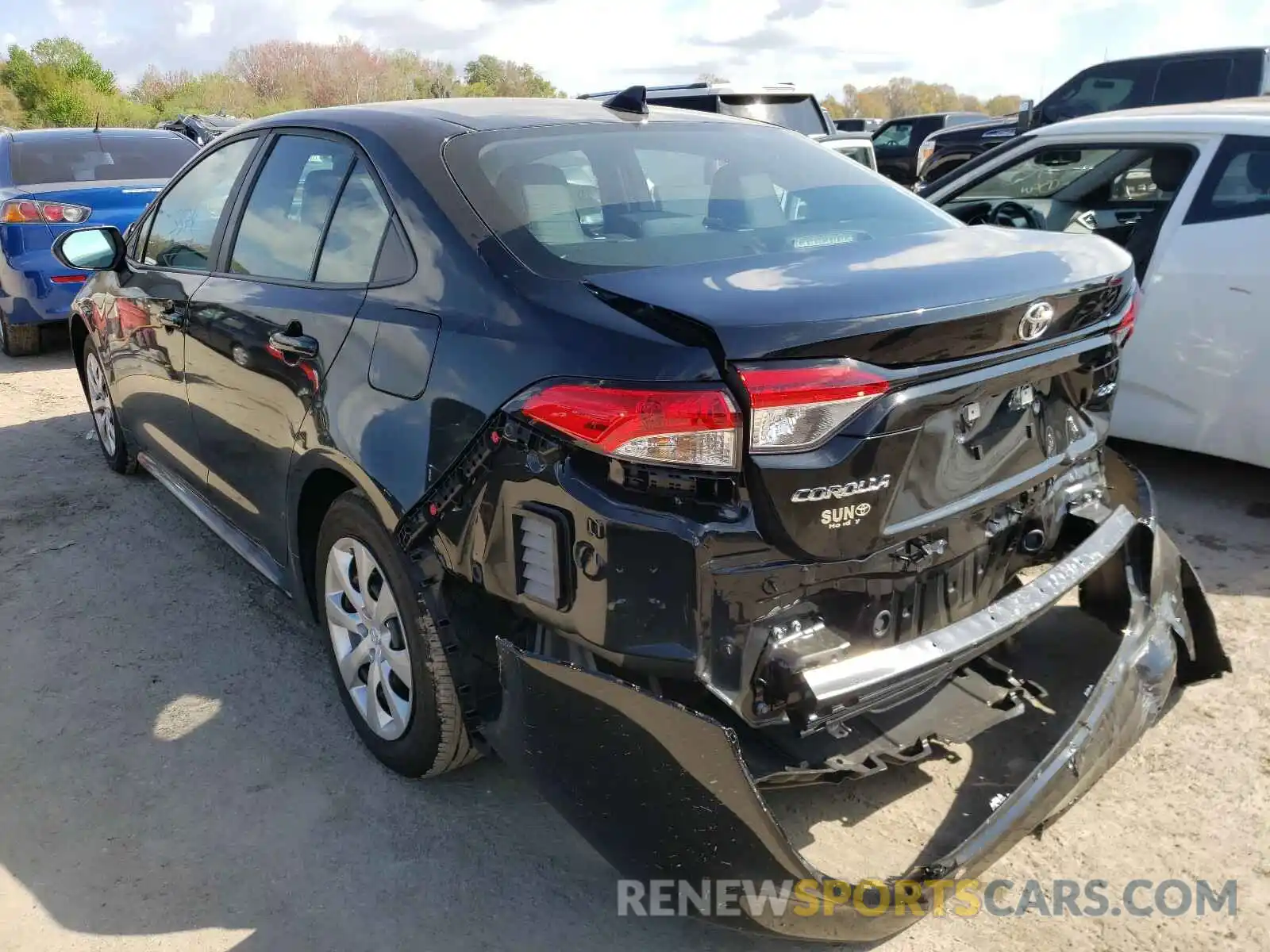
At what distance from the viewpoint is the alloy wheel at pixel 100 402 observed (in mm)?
4918

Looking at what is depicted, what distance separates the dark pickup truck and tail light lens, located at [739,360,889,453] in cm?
919

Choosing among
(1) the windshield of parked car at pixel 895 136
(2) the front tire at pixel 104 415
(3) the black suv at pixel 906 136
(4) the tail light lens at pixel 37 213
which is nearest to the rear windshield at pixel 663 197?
(2) the front tire at pixel 104 415

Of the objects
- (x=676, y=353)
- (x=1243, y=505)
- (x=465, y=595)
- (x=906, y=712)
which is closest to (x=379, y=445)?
(x=465, y=595)

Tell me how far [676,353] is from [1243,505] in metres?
3.63

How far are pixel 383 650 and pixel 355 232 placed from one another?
1.10 metres

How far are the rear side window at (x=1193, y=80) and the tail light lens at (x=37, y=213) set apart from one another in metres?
10.4

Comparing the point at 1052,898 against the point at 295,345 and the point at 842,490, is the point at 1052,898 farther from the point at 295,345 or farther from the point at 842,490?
the point at 295,345

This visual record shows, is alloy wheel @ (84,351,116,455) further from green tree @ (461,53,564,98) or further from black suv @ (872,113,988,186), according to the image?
green tree @ (461,53,564,98)

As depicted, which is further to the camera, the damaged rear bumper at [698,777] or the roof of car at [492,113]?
the roof of car at [492,113]

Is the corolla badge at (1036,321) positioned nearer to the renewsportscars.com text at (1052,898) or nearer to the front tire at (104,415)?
the renewsportscars.com text at (1052,898)

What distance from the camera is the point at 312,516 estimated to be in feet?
9.92

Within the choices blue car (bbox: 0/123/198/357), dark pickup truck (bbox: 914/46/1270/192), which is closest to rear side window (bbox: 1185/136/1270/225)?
dark pickup truck (bbox: 914/46/1270/192)

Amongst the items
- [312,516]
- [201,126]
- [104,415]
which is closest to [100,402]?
[104,415]

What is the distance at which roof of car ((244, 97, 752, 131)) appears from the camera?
110 inches
